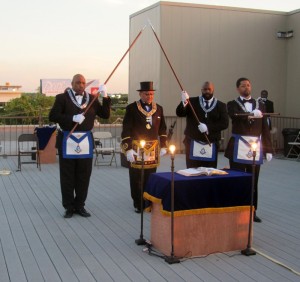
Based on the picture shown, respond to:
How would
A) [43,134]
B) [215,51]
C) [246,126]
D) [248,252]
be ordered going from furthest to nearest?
[215,51] → [43,134] → [246,126] → [248,252]

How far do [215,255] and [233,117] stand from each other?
198 centimetres

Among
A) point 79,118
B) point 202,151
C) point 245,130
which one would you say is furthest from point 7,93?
point 245,130

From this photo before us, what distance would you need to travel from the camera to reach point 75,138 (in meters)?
6.27

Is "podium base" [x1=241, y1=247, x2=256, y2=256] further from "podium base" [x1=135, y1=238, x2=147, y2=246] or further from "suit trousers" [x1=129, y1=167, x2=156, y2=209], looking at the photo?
"suit trousers" [x1=129, y1=167, x2=156, y2=209]

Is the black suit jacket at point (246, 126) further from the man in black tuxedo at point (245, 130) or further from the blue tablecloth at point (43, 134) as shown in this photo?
the blue tablecloth at point (43, 134)

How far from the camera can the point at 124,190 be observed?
8320 mm

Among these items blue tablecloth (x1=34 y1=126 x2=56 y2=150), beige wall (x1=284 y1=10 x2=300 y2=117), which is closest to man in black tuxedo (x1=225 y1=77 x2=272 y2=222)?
blue tablecloth (x1=34 y1=126 x2=56 y2=150)

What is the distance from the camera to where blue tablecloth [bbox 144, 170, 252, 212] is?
461 centimetres

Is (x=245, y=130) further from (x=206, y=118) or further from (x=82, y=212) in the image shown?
(x=82, y=212)

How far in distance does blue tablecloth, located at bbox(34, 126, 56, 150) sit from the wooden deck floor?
2.73 metres

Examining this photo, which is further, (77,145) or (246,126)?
(77,145)

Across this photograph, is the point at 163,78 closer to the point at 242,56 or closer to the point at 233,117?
the point at 242,56

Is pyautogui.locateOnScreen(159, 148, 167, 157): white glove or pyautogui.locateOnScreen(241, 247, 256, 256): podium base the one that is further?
pyautogui.locateOnScreen(159, 148, 167, 157): white glove

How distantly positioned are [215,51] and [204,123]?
7980 mm
